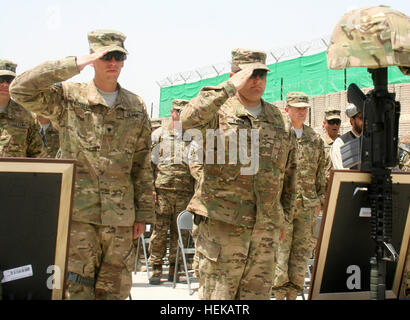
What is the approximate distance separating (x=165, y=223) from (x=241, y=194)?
4.70m

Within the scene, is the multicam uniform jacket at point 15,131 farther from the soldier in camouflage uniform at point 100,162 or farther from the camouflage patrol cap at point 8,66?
the soldier in camouflage uniform at point 100,162

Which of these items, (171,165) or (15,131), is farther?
(171,165)

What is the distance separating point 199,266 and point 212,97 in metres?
1.39

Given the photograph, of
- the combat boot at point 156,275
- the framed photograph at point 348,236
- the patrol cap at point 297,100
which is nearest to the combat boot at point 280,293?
the combat boot at point 156,275

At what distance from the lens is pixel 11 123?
6.95 metres

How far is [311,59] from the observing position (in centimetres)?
1510

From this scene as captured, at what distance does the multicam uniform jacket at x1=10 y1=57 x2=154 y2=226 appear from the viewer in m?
4.16

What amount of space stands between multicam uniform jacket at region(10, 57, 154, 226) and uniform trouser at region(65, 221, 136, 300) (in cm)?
10

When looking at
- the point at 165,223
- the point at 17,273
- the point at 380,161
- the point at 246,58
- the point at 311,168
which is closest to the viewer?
the point at 17,273

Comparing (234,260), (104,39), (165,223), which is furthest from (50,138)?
(234,260)

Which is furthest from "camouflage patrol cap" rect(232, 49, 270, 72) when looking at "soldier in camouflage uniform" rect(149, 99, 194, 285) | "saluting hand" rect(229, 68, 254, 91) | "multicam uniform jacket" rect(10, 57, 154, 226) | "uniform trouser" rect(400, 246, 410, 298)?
"soldier in camouflage uniform" rect(149, 99, 194, 285)

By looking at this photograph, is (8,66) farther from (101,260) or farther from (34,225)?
(34,225)

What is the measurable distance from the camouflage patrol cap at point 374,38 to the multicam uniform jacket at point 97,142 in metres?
2.00
